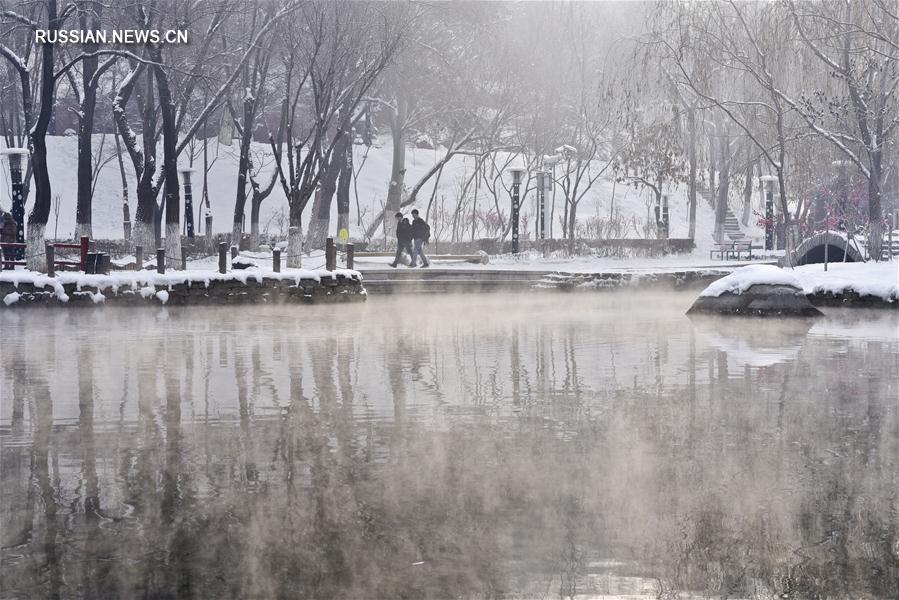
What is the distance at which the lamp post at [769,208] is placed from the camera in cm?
4678

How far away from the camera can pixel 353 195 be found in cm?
6631

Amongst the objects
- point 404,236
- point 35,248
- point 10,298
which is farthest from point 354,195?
point 10,298

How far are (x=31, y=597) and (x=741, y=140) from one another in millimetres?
51441

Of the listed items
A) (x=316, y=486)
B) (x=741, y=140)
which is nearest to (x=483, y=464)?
(x=316, y=486)

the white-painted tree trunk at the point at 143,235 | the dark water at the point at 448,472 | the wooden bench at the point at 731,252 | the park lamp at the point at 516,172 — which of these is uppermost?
the park lamp at the point at 516,172

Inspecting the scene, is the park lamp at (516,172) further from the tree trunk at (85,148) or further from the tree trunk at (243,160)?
the tree trunk at (85,148)

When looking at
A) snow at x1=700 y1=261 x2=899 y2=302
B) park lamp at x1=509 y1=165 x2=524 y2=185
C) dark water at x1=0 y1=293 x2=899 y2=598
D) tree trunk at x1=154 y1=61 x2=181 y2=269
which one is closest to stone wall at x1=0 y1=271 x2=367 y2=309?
tree trunk at x1=154 y1=61 x2=181 y2=269

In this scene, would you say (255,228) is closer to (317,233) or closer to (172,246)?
(317,233)

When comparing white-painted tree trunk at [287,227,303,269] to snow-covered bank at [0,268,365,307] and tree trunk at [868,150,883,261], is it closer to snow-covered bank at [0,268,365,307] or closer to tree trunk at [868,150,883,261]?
snow-covered bank at [0,268,365,307]

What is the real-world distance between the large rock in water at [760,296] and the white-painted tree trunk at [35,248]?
1411 centimetres

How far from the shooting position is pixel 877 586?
5547mm

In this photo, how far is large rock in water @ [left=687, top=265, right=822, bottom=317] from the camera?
2259cm

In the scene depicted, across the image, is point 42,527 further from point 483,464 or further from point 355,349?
Answer: point 355,349

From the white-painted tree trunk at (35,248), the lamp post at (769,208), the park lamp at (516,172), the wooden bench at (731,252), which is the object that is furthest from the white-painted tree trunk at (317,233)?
the lamp post at (769,208)
